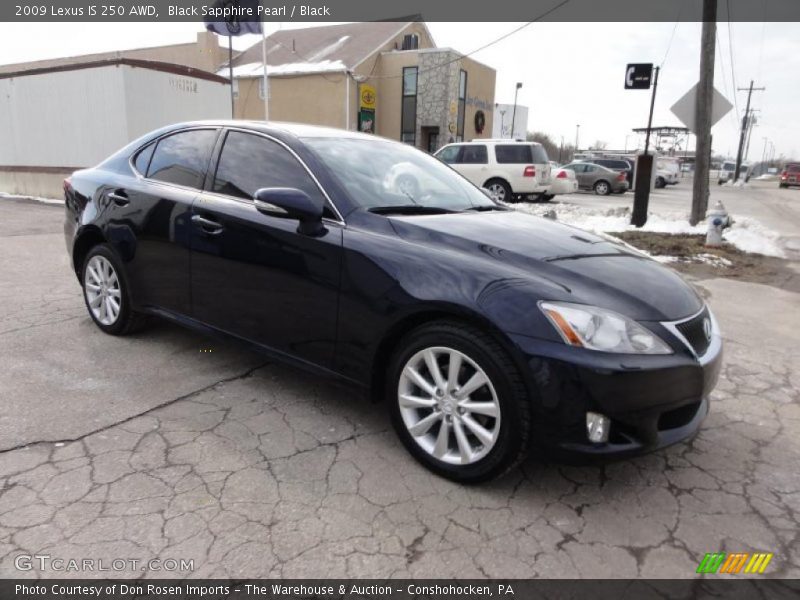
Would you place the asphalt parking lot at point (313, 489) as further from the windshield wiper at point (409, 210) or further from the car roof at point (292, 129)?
the car roof at point (292, 129)

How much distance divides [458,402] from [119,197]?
9.59 feet

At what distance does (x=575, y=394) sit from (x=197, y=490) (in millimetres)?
1638

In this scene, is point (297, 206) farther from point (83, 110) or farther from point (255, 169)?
point (83, 110)

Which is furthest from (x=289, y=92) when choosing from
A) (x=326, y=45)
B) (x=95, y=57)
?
(x=95, y=57)

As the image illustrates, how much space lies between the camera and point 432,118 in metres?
28.5

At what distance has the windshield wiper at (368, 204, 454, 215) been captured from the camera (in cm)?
301

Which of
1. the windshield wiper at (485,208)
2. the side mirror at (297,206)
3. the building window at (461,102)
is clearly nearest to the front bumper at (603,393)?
the side mirror at (297,206)

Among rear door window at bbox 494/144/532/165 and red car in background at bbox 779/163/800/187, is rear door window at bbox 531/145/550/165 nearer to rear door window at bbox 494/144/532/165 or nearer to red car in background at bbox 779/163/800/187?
rear door window at bbox 494/144/532/165

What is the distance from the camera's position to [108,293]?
423cm

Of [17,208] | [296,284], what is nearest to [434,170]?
[296,284]

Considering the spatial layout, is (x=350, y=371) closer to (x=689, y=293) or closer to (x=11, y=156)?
(x=689, y=293)

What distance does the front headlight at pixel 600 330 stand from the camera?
2277 mm

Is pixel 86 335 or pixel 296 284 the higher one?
pixel 296 284

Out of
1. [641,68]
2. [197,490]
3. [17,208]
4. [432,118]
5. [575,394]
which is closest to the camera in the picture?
[575,394]
